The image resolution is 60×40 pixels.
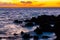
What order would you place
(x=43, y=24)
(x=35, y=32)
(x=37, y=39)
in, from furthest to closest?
(x=43, y=24)
(x=35, y=32)
(x=37, y=39)

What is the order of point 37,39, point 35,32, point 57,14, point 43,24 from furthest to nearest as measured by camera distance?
1. point 57,14
2. point 43,24
3. point 35,32
4. point 37,39

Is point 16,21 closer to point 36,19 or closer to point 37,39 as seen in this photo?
point 36,19

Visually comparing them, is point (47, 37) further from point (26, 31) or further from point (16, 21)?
point (16, 21)

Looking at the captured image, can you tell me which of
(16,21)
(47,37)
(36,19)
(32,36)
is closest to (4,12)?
(16,21)

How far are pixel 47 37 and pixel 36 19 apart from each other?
69 cm

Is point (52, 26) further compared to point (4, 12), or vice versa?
point (4, 12)

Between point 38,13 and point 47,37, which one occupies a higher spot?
point 38,13

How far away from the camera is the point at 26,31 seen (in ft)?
8.94

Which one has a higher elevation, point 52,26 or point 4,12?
point 4,12

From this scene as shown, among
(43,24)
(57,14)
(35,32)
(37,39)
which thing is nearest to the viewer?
(37,39)

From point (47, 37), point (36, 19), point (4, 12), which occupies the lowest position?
point (47, 37)

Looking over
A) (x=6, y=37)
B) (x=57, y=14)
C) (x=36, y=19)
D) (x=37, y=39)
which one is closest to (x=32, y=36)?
(x=37, y=39)

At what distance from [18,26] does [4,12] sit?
0.47 m

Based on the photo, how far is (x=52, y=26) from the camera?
9.42 ft
